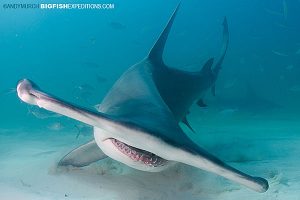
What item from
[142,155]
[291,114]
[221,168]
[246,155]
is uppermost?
[221,168]

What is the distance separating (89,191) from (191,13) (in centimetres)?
6907

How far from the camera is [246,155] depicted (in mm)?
5570

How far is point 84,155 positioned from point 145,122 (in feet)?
7.24

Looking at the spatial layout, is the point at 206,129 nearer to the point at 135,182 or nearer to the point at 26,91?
the point at 135,182

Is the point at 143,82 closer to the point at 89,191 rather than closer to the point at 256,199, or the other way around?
the point at 89,191

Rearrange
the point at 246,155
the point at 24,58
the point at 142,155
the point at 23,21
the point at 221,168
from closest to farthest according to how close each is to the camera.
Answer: the point at 221,168
the point at 142,155
the point at 246,155
the point at 23,21
the point at 24,58

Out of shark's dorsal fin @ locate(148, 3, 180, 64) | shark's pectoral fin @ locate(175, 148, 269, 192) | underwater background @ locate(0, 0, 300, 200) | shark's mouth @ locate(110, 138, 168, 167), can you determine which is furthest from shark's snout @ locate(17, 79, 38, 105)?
shark's dorsal fin @ locate(148, 3, 180, 64)

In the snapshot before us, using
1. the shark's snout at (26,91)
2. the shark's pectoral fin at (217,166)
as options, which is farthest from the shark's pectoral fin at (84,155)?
the shark's pectoral fin at (217,166)

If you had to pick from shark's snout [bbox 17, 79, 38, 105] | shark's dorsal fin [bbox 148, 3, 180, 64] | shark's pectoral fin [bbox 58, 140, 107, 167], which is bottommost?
shark's pectoral fin [bbox 58, 140, 107, 167]

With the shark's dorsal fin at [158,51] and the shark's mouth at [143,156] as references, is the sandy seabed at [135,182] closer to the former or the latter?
the shark's mouth at [143,156]

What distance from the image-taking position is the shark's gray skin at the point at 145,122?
1849 mm

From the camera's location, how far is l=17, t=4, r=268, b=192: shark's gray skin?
1849mm

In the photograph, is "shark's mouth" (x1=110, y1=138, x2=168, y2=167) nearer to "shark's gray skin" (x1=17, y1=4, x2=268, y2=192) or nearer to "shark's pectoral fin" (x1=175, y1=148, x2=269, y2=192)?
"shark's gray skin" (x1=17, y1=4, x2=268, y2=192)

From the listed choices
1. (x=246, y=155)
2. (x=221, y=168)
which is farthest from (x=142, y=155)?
(x=246, y=155)
